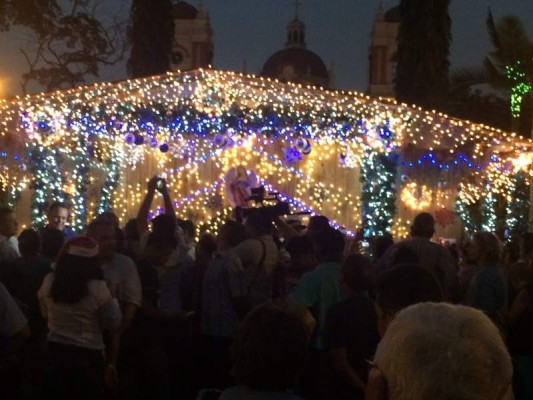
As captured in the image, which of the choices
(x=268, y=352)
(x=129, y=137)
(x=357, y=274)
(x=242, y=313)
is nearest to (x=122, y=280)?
(x=242, y=313)

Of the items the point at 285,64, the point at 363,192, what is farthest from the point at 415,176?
the point at 285,64

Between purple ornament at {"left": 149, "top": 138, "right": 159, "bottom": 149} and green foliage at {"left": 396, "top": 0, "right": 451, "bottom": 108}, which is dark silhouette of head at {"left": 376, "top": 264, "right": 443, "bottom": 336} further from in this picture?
green foliage at {"left": 396, "top": 0, "right": 451, "bottom": 108}

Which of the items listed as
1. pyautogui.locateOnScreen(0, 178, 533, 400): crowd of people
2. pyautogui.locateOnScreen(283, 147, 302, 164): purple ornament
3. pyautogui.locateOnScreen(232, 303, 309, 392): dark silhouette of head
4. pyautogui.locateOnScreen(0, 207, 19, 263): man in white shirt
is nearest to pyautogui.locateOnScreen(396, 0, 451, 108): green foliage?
pyautogui.locateOnScreen(283, 147, 302, 164): purple ornament

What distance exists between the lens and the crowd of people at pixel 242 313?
3359 mm

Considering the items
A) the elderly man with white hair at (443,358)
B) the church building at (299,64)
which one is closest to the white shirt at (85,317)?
the elderly man with white hair at (443,358)

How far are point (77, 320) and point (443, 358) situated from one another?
399 cm

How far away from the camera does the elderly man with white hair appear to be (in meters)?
2.30

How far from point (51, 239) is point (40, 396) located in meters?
2.01

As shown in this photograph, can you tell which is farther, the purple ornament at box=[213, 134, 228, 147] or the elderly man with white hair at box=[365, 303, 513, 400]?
the purple ornament at box=[213, 134, 228, 147]

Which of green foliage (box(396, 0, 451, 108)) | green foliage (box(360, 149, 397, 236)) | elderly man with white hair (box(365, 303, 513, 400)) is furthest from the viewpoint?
green foliage (box(396, 0, 451, 108))

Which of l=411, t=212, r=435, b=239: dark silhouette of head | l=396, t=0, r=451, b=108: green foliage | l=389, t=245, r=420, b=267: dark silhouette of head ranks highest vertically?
l=396, t=0, r=451, b=108: green foliage

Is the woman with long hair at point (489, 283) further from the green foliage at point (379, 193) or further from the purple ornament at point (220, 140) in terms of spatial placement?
the purple ornament at point (220, 140)

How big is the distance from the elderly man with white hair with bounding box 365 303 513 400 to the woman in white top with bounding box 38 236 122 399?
12.1 feet

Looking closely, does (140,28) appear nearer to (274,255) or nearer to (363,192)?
(363,192)
